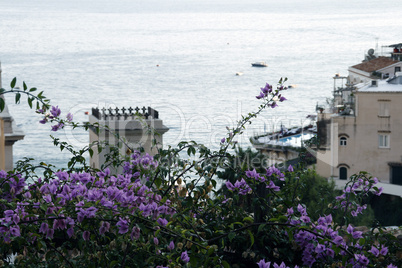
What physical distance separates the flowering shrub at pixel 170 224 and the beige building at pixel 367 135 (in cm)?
2488

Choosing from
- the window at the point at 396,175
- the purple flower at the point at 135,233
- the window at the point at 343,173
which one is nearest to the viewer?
the purple flower at the point at 135,233

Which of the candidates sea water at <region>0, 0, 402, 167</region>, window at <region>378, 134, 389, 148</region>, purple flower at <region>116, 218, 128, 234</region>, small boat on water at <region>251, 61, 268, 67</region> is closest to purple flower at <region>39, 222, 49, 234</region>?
purple flower at <region>116, 218, 128, 234</region>

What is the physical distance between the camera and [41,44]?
89062 mm

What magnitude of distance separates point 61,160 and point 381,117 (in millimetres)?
18702

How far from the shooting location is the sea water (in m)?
→ 47.6

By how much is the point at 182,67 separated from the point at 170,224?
70.4m

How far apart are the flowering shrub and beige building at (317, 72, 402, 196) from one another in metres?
24.9

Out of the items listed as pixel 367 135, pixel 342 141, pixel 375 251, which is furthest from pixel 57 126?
pixel 342 141

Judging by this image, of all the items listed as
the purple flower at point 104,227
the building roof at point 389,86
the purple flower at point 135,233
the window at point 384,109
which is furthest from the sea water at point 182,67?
the purple flower at point 135,233

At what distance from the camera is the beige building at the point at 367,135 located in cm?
2758

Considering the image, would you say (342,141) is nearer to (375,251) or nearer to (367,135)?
(367,135)

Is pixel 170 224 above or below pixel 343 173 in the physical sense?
above

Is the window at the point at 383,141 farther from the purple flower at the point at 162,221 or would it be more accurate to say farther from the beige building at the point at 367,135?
the purple flower at the point at 162,221

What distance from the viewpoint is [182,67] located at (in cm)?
7219
